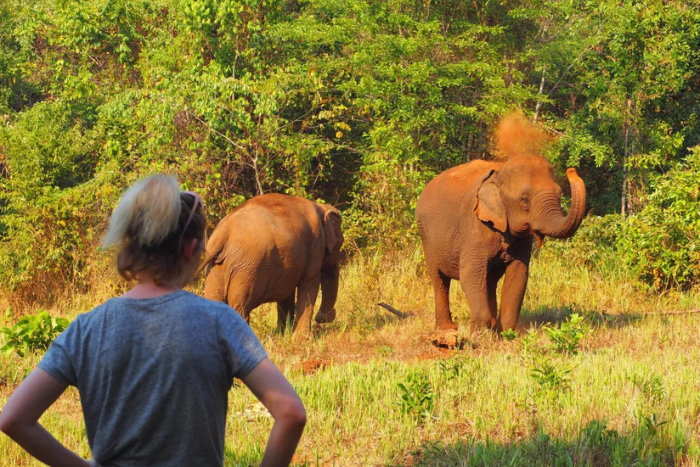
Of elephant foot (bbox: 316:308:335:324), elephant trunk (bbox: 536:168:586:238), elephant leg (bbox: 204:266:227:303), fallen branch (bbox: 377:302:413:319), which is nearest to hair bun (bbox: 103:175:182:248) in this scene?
elephant trunk (bbox: 536:168:586:238)

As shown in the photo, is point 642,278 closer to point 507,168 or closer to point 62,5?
point 507,168

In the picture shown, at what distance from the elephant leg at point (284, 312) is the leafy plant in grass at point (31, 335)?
129 inches

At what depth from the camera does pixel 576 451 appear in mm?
5645

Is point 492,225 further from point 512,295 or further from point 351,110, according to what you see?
point 351,110

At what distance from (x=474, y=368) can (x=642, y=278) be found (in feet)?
22.6

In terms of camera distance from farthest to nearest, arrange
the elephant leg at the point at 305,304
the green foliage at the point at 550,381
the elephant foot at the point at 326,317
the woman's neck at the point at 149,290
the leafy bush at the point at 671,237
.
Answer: the leafy bush at the point at 671,237
the elephant foot at the point at 326,317
the elephant leg at the point at 305,304
the green foliage at the point at 550,381
the woman's neck at the point at 149,290

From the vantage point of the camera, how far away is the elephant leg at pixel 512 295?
1055 cm

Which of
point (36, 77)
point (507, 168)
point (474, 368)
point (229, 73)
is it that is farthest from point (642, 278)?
point (36, 77)

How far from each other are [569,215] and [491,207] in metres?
1.07

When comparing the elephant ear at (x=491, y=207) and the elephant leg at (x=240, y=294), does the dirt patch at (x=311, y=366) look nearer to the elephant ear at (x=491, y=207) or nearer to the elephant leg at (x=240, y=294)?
the elephant leg at (x=240, y=294)

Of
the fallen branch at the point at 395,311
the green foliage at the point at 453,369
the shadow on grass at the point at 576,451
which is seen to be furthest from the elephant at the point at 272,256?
the shadow on grass at the point at 576,451

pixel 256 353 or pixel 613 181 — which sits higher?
pixel 256 353

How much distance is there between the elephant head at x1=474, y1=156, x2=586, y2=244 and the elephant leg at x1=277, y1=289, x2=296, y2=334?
2875mm

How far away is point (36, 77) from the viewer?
20906 mm
